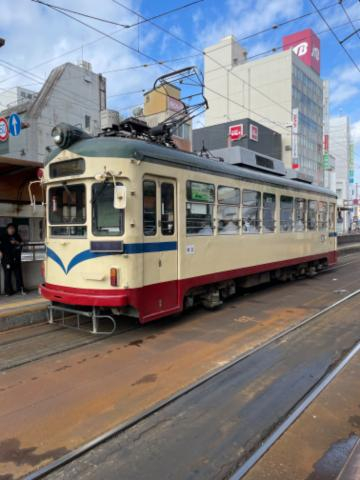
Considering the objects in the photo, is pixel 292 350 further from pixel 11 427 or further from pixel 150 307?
pixel 11 427

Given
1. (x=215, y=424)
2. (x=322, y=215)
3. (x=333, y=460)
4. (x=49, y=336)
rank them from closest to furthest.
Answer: (x=333, y=460) < (x=215, y=424) < (x=49, y=336) < (x=322, y=215)

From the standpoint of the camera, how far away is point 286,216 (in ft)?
33.4

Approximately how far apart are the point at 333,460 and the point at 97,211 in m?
4.27

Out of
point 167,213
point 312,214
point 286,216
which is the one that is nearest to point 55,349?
point 167,213

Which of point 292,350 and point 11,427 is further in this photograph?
point 292,350

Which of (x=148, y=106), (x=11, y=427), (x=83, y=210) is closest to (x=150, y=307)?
(x=83, y=210)

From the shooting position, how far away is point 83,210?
5.86 m

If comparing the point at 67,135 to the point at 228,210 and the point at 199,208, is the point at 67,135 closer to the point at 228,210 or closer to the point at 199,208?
the point at 199,208

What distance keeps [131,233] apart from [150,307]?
3.91 ft

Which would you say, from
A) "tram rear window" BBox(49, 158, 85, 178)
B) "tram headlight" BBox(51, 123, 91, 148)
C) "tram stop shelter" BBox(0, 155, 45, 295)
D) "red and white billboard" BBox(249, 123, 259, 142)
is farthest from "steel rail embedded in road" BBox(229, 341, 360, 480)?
"red and white billboard" BBox(249, 123, 259, 142)

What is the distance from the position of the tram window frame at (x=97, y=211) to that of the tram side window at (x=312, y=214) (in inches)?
307

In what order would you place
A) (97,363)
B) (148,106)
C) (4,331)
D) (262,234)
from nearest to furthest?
(97,363) < (4,331) < (262,234) < (148,106)

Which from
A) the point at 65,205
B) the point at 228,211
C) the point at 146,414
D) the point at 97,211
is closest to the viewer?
the point at 146,414

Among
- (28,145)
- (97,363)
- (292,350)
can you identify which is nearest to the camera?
(97,363)
